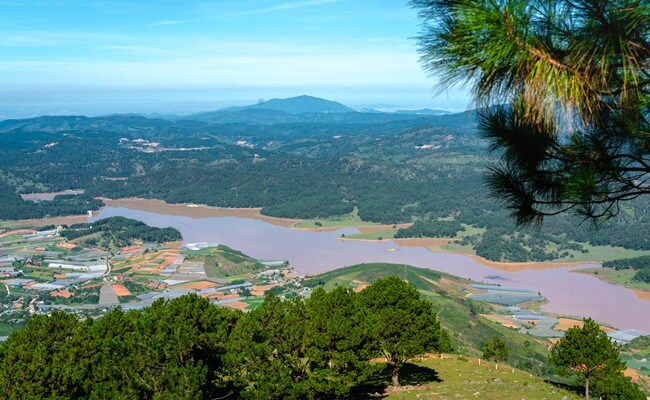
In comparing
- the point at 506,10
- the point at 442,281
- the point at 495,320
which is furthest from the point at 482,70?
A: the point at 442,281

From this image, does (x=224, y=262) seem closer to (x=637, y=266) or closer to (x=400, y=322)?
(x=637, y=266)

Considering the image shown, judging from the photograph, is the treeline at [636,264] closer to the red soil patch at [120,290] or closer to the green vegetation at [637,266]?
the green vegetation at [637,266]

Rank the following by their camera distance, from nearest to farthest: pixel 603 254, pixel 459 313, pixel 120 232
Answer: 1. pixel 459 313
2. pixel 603 254
3. pixel 120 232

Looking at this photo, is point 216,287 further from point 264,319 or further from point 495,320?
point 264,319

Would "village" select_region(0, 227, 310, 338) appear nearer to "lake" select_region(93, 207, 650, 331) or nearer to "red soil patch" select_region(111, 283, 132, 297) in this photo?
"red soil patch" select_region(111, 283, 132, 297)

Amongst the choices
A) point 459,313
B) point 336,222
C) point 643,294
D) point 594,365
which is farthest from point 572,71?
point 336,222

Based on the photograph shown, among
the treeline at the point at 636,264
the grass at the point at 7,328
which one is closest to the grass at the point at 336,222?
the treeline at the point at 636,264
